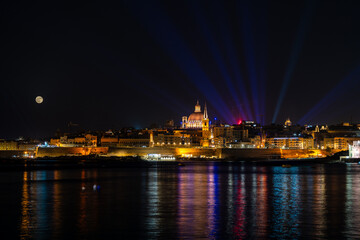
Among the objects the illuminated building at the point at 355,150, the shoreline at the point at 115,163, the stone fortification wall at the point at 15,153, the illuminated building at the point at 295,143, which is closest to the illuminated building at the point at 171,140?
the illuminated building at the point at 295,143

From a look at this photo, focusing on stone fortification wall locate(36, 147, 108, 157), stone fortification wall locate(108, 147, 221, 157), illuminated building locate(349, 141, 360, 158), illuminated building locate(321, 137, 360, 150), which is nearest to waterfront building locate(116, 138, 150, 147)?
stone fortification wall locate(36, 147, 108, 157)

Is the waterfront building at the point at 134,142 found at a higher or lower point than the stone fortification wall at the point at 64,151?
higher

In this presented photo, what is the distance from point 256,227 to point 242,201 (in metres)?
6.93

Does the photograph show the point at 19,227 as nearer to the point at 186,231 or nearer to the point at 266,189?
the point at 186,231

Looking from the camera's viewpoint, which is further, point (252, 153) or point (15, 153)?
point (15, 153)

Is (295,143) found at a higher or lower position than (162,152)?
higher

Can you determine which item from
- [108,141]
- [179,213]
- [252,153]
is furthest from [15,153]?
[179,213]

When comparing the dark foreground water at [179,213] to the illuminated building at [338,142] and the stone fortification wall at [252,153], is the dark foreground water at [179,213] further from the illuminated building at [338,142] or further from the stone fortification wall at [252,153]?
the illuminated building at [338,142]

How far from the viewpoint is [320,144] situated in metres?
110

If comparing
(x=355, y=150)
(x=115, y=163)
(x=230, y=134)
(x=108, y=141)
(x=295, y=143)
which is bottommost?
(x=115, y=163)

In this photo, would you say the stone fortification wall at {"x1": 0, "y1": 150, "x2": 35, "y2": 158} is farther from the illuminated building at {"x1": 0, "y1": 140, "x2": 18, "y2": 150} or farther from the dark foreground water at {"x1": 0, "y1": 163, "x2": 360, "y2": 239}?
the dark foreground water at {"x1": 0, "y1": 163, "x2": 360, "y2": 239}

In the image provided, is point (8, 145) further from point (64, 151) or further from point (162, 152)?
point (162, 152)

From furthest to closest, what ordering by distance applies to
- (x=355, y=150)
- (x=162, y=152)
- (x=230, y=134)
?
(x=230, y=134), (x=162, y=152), (x=355, y=150)

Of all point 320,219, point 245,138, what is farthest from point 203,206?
point 245,138
